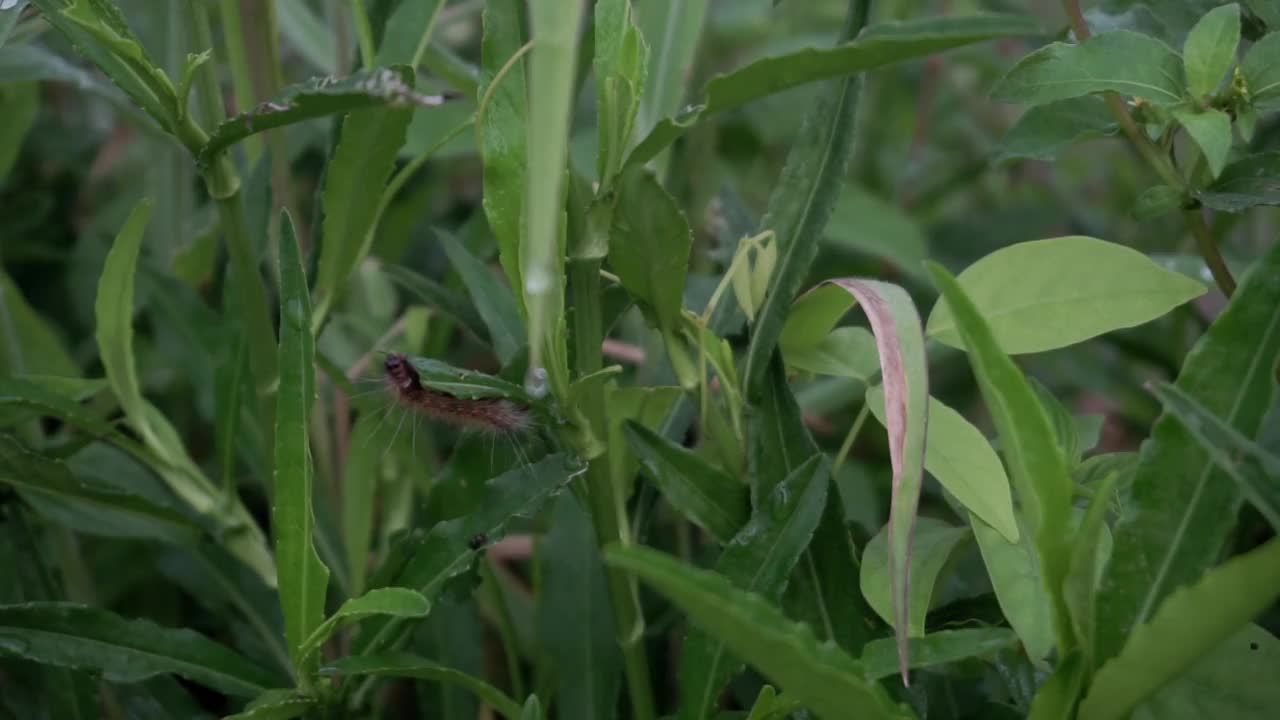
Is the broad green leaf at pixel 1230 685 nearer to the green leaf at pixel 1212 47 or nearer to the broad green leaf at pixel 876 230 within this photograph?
the green leaf at pixel 1212 47

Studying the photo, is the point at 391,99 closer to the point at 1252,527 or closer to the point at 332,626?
the point at 332,626

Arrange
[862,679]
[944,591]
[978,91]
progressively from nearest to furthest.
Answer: [862,679] < [944,591] < [978,91]

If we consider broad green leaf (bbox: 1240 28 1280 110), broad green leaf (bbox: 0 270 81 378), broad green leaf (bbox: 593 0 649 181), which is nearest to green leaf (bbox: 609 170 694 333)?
broad green leaf (bbox: 593 0 649 181)

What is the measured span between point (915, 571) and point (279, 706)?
0.82 ft

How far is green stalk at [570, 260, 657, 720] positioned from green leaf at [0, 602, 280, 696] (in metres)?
0.17

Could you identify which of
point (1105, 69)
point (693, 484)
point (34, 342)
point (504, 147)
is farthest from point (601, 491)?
point (34, 342)

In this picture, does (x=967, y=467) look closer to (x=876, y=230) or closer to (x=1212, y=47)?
(x=1212, y=47)

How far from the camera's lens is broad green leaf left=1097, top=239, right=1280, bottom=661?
0.37m

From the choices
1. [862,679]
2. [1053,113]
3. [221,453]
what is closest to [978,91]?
[1053,113]

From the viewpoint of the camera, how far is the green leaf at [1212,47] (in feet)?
1.44

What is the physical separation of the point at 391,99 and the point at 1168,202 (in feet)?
1.06

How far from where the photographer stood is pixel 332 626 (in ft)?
1.42

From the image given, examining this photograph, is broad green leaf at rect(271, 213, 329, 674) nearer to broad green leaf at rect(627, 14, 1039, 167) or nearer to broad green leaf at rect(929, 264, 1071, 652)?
broad green leaf at rect(627, 14, 1039, 167)

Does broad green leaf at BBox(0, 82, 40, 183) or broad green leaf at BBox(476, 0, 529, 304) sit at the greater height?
broad green leaf at BBox(0, 82, 40, 183)
